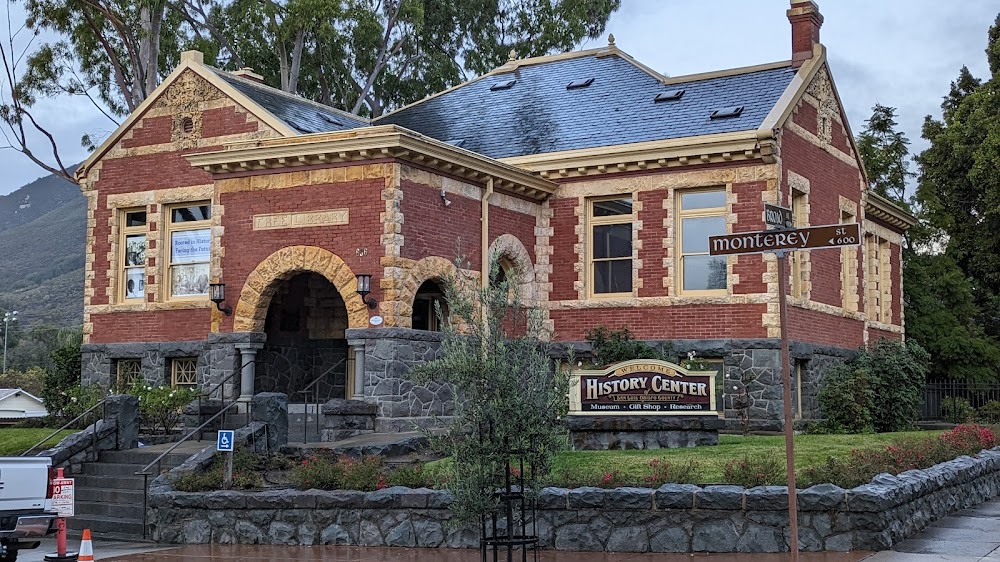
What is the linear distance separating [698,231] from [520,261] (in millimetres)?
3876

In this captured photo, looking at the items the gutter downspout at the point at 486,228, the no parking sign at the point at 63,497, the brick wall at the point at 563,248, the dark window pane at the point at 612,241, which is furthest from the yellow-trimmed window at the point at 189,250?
the no parking sign at the point at 63,497

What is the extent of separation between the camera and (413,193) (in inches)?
876

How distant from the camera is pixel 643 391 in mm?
19250

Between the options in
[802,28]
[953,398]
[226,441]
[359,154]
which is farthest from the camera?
[953,398]

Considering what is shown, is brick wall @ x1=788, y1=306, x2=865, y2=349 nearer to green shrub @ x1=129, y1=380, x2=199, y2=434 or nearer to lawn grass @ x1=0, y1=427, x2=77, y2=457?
green shrub @ x1=129, y1=380, x2=199, y2=434

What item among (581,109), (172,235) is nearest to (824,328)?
(581,109)

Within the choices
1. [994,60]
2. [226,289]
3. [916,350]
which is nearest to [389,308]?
[226,289]

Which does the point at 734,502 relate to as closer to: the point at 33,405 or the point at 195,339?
the point at 195,339

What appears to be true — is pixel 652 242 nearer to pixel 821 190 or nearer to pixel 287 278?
pixel 821 190

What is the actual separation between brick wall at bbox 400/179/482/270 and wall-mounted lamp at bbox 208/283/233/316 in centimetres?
418

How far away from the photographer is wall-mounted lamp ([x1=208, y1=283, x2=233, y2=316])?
23484mm

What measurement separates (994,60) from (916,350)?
63.8 feet

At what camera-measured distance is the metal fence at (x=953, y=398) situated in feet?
111

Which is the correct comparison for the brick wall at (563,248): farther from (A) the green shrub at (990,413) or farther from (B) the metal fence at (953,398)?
(A) the green shrub at (990,413)
